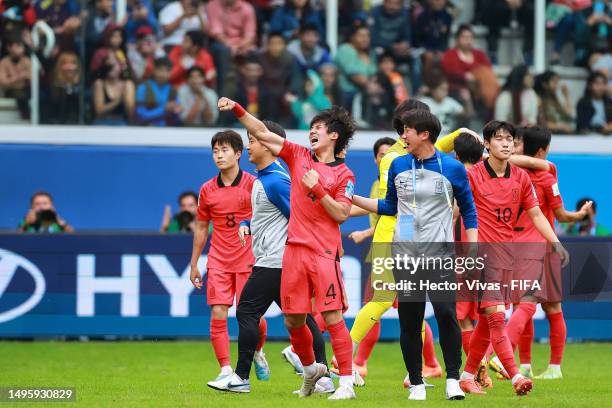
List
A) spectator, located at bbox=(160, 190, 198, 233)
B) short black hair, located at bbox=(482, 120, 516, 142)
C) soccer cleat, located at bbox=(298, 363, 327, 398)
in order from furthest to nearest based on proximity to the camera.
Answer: spectator, located at bbox=(160, 190, 198, 233) < short black hair, located at bbox=(482, 120, 516, 142) < soccer cleat, located at bbox=(298, 363, 327, 398)

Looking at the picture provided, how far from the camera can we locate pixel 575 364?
1320 centimetres

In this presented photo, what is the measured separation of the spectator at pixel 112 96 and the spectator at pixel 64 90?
260 mm

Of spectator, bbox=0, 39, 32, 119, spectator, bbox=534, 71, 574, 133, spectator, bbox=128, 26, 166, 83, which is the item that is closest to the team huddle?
spectator, bbox=128, 26, 166, 83

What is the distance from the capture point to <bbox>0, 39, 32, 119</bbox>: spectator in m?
16.5

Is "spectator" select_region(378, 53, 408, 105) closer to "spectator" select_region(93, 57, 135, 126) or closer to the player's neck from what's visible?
"spectator" select_region(93, 57, 135, 126)

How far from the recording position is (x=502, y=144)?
32.0ft

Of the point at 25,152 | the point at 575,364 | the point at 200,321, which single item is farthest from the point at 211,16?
the point at 575,364

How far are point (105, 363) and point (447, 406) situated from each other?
5440 millimetres

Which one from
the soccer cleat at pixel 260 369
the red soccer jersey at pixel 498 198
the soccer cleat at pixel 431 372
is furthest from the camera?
the soccer cleat at pixel 431 372

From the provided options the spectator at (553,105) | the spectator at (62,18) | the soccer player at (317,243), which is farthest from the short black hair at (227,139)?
the spectator at (553,105)

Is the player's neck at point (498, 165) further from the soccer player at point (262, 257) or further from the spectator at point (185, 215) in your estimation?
the spectator at point (185, 215)

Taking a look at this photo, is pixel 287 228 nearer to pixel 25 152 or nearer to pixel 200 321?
pixel 200 321

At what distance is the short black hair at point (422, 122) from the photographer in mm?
8656

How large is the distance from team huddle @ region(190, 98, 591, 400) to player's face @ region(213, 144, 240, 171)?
0.04 ft
